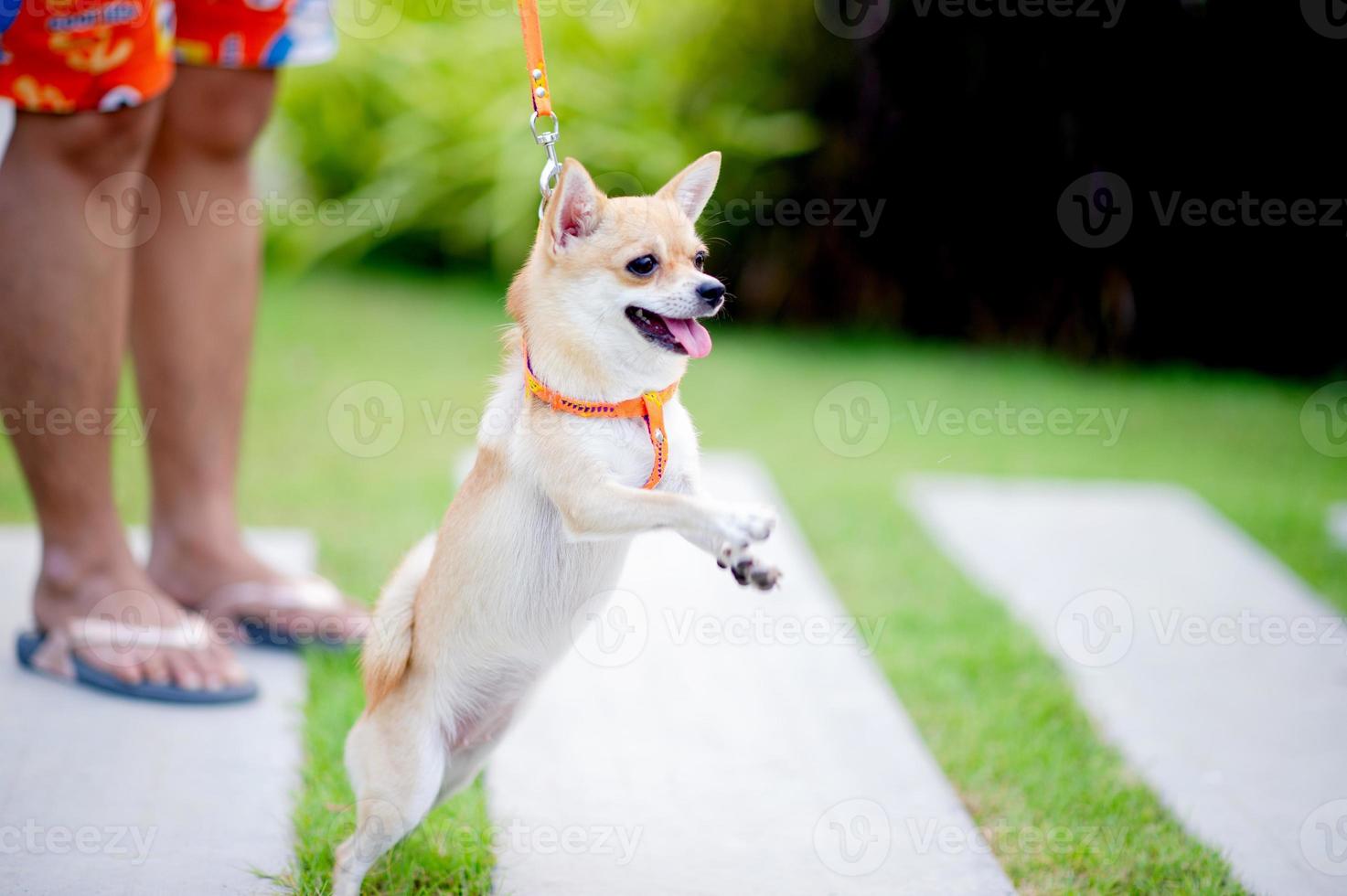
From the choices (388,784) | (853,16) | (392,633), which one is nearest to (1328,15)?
(853,16)

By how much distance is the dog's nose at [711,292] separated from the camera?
1.95 meters

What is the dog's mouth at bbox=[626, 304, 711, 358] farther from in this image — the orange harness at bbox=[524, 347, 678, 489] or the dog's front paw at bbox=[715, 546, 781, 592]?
the dog's front paw at bbox=[715, 546, 781, 592]

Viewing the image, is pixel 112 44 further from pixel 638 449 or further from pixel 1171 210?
pixel 1171 210

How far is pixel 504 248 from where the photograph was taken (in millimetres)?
6316

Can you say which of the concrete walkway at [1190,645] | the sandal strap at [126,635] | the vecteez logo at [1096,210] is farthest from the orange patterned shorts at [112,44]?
the vecteez logo at [1096,210]

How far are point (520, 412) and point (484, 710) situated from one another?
0.52 m

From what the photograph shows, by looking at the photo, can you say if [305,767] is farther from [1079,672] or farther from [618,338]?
[1079,672]

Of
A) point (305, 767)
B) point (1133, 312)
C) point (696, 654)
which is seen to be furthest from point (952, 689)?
point (1133, 312)

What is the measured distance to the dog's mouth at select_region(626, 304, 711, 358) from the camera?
1950 millimetres

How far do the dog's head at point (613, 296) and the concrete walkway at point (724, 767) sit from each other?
0.42 m

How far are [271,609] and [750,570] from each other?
1.57 metres

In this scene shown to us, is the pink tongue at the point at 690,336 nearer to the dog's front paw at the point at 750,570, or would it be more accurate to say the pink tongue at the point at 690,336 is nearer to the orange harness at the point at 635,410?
the orange harness at the point at 635,410

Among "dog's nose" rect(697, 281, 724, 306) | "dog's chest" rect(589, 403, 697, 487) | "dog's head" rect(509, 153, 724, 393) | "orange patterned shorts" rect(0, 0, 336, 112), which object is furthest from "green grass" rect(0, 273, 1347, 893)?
"orange patterned shorts" rect(0, 0, 336, 112)

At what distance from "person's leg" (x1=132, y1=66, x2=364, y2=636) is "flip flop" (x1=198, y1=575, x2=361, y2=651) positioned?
0.06ft
